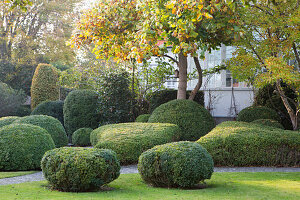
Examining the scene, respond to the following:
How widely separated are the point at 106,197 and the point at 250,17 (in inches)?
291

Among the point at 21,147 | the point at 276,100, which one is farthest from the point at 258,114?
the point at 21,147

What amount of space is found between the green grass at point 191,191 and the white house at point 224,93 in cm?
934

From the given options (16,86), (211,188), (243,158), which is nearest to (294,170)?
(243,158)

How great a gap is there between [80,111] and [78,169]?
28.7 ft

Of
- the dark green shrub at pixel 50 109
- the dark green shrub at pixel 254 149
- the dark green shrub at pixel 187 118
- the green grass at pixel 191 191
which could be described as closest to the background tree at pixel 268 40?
the dark green shrub at pixel 254 149

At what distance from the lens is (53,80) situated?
18250 millimetres

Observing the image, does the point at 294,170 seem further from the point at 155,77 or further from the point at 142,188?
the point at 155,77

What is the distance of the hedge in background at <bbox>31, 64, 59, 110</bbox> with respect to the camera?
704 inches

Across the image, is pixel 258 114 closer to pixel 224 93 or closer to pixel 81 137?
pixel 224 93

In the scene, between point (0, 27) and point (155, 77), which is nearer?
point (155, 77)

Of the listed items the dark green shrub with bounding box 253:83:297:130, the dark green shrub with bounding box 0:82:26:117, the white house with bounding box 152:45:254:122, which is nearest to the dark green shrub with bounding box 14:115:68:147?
the dark green shrub with bounding box 0:82:26:117

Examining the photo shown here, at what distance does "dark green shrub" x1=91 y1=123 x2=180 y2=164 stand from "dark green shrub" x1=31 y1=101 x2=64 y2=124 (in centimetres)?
529

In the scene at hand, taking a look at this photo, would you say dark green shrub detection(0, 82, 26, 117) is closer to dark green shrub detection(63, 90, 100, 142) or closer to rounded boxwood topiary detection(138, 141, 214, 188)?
dark green shrub detection(63, 90, 100, 142)

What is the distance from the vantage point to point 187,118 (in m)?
11.0
